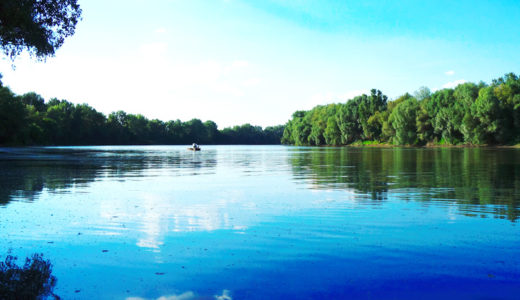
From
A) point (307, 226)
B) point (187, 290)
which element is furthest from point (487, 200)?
point (187, 290)

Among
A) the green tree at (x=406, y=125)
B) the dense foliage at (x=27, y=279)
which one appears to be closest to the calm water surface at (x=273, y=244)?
the dense foliage at (x=27, y=279)

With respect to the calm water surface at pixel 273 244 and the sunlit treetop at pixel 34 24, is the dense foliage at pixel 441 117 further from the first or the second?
the sunlit treetop at pixel 34 24

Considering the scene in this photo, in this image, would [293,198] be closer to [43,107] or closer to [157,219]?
[157,219]

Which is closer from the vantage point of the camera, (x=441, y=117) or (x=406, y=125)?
(x=441, y=117)

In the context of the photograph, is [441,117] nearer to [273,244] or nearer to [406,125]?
[406,125]

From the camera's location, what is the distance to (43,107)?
19725 cm

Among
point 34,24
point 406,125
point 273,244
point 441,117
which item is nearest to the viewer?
point 273,244

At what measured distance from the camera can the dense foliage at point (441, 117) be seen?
10656 centimetres

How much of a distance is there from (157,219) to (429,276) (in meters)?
8.13

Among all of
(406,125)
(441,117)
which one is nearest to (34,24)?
(441,117)

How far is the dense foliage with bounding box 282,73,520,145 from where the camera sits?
106562 mm

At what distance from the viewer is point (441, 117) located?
120 metres

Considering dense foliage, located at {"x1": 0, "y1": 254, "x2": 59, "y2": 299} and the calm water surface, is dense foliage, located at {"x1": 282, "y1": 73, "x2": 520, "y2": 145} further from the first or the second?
dense foliage, located at {"x1": 0, "y1": 254, "x2": 59, "y2": 299}

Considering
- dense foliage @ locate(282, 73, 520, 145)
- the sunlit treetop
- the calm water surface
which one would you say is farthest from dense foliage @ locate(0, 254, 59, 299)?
dense foliage @ locate(282, 73, 520, 145)
